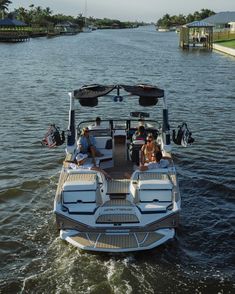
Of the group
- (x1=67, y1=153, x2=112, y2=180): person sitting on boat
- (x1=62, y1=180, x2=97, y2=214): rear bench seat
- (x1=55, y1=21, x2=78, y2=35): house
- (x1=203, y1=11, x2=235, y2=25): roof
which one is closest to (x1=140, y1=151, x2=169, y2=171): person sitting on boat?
(x1=67, y1=153, x2=112, y2=180): person sitting on boat

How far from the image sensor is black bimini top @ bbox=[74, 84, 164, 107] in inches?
546

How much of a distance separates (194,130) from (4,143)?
28.5 feet

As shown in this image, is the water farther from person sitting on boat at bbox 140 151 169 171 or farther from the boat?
person sitting on boat at bbox 140 151 169 171

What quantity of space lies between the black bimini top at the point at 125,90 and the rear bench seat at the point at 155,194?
3535 mm

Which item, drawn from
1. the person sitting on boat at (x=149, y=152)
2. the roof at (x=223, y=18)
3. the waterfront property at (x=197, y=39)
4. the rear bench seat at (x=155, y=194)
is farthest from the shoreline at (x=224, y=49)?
the rear bench seat at (x=155, y=194)

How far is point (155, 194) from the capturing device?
36.0 ft

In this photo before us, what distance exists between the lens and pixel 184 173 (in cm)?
1662

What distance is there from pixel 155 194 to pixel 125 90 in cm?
397

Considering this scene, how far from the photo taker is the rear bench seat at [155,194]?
1095 cm

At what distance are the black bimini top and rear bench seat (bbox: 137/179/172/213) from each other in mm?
3535

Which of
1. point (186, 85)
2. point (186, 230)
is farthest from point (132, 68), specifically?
point (186, 230)

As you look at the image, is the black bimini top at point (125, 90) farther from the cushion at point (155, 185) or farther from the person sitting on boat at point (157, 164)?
the cushion at point (155, 185)

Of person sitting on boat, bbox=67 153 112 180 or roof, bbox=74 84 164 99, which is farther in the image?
roof, bbox=74 84 164 99

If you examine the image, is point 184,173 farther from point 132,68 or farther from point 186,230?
point 132,68
